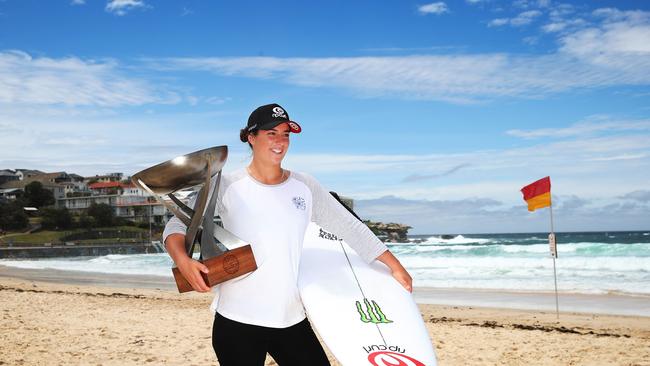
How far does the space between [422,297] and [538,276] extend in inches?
241

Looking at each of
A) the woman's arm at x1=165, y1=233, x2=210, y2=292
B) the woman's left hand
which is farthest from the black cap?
the woman's left hand

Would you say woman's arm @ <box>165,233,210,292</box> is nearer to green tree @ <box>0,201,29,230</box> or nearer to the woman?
the woman

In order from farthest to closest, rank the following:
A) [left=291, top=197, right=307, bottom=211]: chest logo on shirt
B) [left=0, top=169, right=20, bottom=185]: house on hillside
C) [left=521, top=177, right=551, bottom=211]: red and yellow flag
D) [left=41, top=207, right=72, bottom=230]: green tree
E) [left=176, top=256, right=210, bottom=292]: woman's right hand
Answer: [left=0, top=169, right=20, bottom=185]: house on hillside
[left=41, top=207, right=72, bottom=230]: green tree
[left=521, top=177, right=551, bottom=211]: red and yellow flag
[left=291, top=197, right=307, bottom=211]: chest logo on shirt
[left=176, top=256, right=210, bottom=292]: woman's right hand

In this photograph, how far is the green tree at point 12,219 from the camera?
62.5m

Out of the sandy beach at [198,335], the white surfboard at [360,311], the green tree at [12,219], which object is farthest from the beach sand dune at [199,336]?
the green tree at [12,219]

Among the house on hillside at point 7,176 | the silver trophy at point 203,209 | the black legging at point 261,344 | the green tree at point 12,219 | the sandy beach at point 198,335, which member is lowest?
the sandy beach at point 198,335

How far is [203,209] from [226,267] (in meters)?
0.23

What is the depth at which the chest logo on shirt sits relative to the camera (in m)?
2.29

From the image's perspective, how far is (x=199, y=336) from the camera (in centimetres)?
746

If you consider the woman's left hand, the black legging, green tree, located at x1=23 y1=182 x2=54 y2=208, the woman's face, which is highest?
green tree, located at x1=23 y1=182 x2=54 y2=208

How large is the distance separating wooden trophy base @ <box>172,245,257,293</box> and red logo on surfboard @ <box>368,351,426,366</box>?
2.56 feet

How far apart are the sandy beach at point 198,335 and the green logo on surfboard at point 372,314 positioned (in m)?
3.53

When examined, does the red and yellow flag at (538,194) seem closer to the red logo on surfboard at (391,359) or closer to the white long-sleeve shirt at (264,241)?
the red logo on surfboard at (391,359)

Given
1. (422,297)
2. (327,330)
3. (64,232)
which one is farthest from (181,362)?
(64,232)
